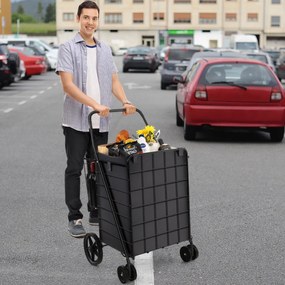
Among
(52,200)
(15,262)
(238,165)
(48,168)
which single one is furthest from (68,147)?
(238,165)

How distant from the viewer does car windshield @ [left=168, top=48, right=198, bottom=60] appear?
2695cm

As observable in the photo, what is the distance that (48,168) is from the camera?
29.1 feet

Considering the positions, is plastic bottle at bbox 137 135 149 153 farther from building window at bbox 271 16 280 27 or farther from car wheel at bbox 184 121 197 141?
building window at bbox 271 16 280 27

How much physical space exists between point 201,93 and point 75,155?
240 inches

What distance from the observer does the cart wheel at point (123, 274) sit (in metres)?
4.46

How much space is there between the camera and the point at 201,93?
11.4 meters

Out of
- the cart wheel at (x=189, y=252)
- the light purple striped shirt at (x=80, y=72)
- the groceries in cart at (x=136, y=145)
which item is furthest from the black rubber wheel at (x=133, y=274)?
the light purple striped shirt at (x=80, y=72)

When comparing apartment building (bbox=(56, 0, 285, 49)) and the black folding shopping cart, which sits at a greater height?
apartment building (bbox=(56, 0, 285, 49))

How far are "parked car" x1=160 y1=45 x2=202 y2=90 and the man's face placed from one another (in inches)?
767

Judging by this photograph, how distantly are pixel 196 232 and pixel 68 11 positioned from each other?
105 meters

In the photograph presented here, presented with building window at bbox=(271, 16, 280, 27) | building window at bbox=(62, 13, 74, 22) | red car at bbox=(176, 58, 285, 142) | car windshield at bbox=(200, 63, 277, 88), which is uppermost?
building window at bbox=(62, 13, 74, 22)

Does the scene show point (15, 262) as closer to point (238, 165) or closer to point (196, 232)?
point (196, 232)

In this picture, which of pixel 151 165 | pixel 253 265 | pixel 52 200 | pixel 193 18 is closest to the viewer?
pixel 151 165

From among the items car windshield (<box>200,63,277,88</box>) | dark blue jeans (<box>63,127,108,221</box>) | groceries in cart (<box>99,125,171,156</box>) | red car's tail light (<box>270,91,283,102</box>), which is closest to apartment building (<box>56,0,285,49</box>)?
car windshield (<box>200,63,277,88</box>)
